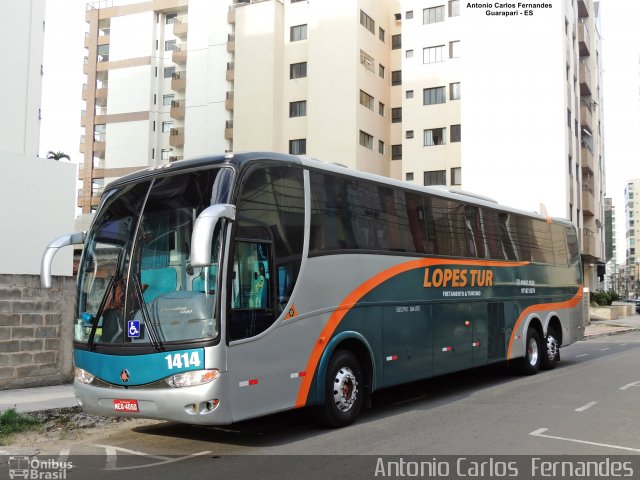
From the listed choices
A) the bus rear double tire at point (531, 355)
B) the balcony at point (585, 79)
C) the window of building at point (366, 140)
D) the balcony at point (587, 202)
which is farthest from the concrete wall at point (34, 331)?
the balcony at point (585, 79)

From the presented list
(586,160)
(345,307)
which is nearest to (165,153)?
(586,160)

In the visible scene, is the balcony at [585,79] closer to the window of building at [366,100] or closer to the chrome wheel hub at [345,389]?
the window of building at [366,100]

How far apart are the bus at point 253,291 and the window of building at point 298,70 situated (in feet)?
129

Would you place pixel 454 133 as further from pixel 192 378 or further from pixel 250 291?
pixel 192 378

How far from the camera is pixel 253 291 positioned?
7.47 m

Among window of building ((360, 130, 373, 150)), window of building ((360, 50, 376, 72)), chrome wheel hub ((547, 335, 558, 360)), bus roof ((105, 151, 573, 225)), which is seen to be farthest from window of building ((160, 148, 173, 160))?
bus roof ((105, 151, 573, 225))

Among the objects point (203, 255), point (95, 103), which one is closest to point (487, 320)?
point (203, 255)

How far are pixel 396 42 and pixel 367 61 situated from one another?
5.44m

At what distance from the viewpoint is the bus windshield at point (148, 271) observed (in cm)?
712

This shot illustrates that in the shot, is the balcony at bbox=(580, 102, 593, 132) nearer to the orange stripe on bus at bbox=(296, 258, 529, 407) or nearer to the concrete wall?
the orange stripe on bus at bbox=(296, 258, 529, 407)

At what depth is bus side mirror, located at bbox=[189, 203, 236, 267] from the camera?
6.25 m

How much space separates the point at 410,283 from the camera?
10.4 metres

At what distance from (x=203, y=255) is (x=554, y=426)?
5182 mm

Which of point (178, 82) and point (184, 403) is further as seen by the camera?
point (178, 82)
